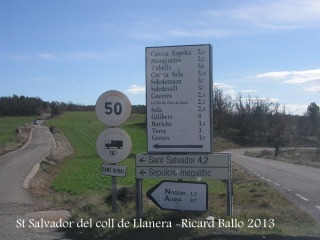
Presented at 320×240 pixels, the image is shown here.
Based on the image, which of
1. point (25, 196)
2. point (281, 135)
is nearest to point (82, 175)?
point (25, 196)

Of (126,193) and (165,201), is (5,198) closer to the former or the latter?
(126,193)

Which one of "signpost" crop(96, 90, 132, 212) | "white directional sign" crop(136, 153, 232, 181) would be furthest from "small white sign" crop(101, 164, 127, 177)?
"white directional sign" crop(136, 153, 232, 181)

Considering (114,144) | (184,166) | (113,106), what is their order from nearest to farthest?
(184,166)
(113,106)
(114,144)

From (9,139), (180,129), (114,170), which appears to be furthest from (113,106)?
(9,139)

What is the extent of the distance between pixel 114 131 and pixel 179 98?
4.94 ft

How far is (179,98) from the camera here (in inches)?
370

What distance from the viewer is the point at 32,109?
148750mm

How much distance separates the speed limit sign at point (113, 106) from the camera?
32.2 feet

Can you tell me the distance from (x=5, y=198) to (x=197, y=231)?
9.61 meters

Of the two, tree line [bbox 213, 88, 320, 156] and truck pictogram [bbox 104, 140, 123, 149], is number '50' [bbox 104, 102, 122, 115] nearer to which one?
truck pictogram [bbox 104, 140, 123, 149]

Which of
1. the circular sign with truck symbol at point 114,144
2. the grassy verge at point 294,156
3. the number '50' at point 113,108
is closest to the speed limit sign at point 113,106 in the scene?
the number '50' at point 113,108

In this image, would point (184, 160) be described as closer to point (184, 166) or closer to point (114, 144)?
point (184, 166)

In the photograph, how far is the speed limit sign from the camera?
981 cm

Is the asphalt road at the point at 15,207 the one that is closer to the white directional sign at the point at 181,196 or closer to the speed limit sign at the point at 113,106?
the white directional sign at the point at 181,196
